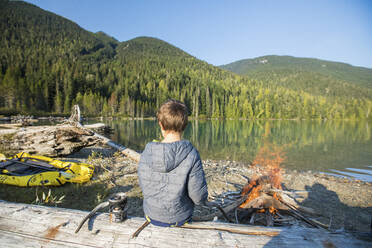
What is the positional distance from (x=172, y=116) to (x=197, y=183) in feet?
2.73

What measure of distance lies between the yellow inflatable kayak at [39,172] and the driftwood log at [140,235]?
13.8 feet

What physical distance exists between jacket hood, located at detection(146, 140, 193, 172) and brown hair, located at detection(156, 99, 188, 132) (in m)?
0.24

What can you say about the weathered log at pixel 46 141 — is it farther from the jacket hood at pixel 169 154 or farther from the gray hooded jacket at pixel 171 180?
the jacket hood at pixel 169 154

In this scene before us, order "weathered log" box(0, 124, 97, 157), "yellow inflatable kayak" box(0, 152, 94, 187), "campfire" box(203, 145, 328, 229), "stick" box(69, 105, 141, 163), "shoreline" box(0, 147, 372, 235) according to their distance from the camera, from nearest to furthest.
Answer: "campfire" box(203, 145, 328, 229), "shoreline" box(0, 147, 372, 235), "yellow inflatable kayak" box(0, 152, 94, 187), "weathered log" box(0, 124, 97, 157), "stick" box(69, 105, 141, 163)

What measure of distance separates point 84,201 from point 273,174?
17.7 feet

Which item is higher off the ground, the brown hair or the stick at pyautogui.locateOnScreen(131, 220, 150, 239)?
the brown hair

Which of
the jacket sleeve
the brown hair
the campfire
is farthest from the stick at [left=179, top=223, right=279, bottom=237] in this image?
the campfire

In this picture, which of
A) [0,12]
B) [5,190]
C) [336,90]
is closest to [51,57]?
[0,12]

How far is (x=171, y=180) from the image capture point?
2.17 m

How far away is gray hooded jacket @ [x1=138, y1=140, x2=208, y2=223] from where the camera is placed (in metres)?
2.08

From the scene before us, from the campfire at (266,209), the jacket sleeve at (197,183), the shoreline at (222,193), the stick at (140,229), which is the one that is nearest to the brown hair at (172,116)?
the jacket sleeve at (197,183)

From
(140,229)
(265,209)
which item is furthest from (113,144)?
(140,229)

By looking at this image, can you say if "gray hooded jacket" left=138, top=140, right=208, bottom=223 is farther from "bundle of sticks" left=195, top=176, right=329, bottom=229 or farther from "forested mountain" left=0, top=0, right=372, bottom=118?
"forested mountain" left=0, top=0, right=372, bottom=118

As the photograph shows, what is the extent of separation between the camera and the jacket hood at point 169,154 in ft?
6.75
